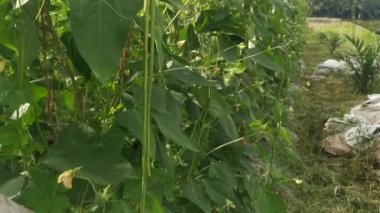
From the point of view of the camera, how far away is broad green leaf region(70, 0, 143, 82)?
0.58 m

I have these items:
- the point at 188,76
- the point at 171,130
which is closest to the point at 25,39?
the point at 171,130

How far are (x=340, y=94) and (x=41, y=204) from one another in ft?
18.6

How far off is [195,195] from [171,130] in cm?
36

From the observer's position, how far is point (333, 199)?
334 centimetres

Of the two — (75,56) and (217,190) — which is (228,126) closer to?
(217,190)

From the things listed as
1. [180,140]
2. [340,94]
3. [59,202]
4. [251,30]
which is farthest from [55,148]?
[340,94]

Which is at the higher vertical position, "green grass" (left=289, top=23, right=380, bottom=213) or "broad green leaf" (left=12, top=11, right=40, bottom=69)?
"broad green leaf" (left=12, top=11, right=40, bottom=69)

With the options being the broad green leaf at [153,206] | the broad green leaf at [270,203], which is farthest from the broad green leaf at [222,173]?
the broad green leaf at [153,206]

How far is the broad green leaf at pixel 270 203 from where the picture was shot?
4.57 ft

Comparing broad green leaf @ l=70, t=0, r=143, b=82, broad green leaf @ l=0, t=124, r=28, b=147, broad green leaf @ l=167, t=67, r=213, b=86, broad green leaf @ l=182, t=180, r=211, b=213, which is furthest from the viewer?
broad green leaf @ l=182, t=180, r=211, b=213

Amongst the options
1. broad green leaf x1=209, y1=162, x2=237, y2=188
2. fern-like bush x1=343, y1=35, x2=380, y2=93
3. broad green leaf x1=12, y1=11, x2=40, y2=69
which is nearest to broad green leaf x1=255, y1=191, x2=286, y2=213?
broad green leaf x1=209, y1=162, x2=237, y2=188

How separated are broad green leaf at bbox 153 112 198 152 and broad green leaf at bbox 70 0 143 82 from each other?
288mm

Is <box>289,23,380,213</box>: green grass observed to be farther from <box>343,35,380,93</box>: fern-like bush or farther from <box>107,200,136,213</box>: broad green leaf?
<box>107,200,136,213</box>: broad green leaf

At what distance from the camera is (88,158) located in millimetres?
795
